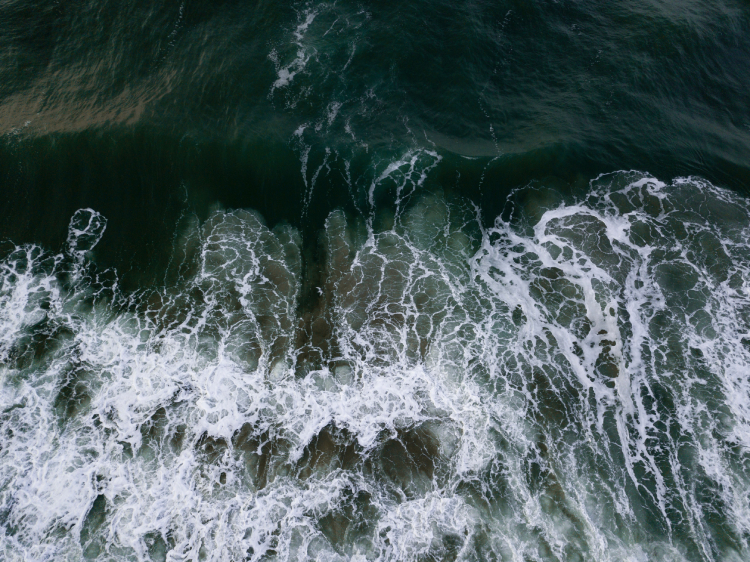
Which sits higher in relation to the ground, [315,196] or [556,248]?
[556,248]

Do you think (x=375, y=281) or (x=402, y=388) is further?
(x=375, y=281)

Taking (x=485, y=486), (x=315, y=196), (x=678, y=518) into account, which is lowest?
(x=485, y=486)

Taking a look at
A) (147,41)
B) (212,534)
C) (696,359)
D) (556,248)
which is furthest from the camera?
(147,41)

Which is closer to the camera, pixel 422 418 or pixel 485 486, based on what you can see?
pixel 485 486

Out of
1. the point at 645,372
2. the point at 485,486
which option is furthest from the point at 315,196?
the point at 645,372

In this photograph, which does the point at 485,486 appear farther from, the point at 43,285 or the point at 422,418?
the point at 43,285

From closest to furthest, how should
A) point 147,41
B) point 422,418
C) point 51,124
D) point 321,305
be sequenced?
point 422,418, point 321,305, point 51,124, point 147,41

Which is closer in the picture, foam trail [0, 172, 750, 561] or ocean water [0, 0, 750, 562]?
foam trail [0, 172, 750, 561]

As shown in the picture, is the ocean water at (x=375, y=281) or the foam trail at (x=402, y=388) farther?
the ocean water at (x=375, y=281)
